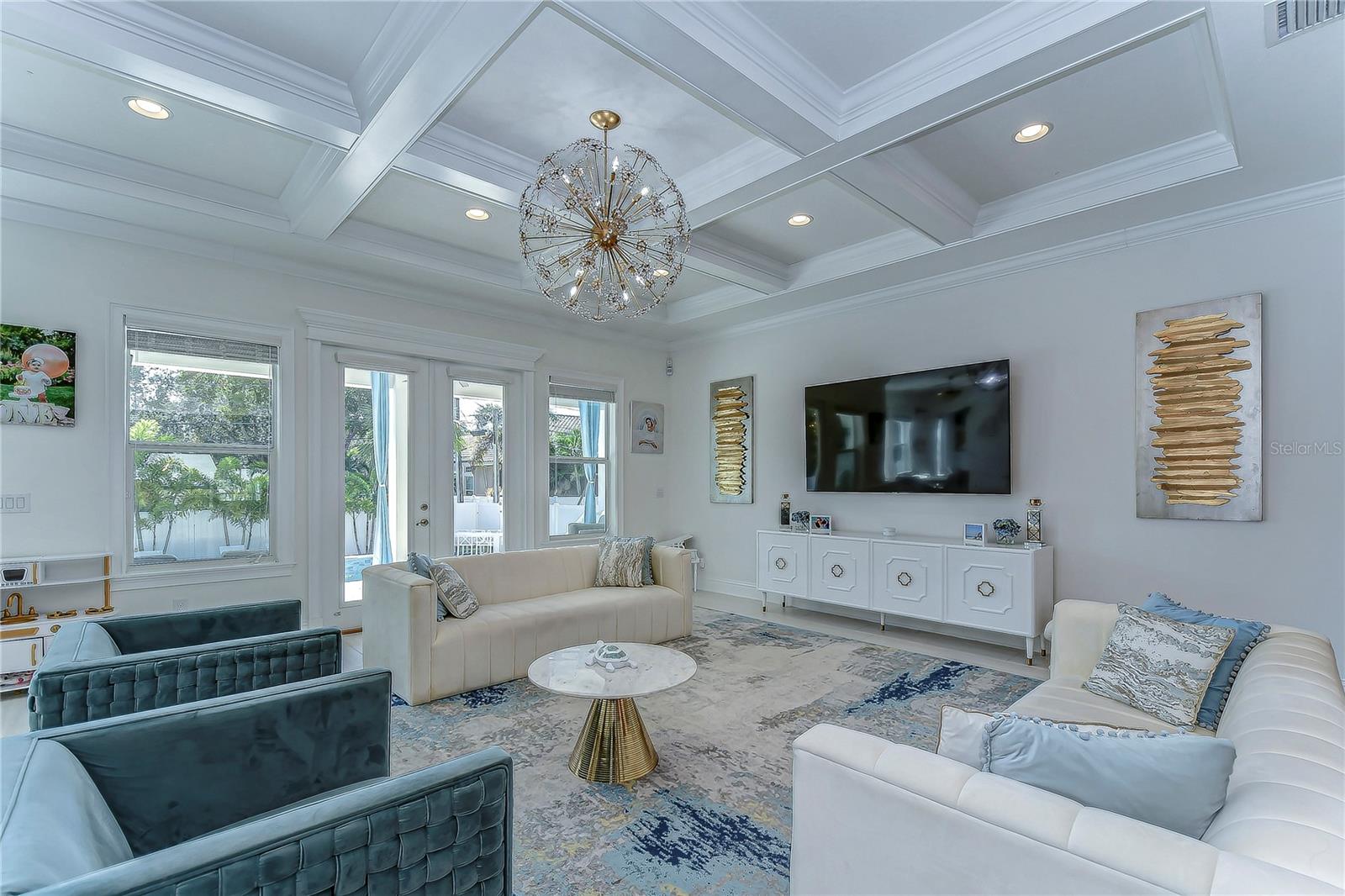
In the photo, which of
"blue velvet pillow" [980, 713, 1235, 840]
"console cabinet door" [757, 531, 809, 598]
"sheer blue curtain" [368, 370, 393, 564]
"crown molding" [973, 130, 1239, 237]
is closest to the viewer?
"blue velvet pillow" [980, 713, 1235, 840]

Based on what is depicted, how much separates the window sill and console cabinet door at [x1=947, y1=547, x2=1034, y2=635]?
4677 mm

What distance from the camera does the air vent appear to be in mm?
2041

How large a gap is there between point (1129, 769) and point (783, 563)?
4.30 meters

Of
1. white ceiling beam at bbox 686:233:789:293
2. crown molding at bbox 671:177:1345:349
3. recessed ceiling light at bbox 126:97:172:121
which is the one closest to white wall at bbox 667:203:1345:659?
crown molding at bbox 671:177:1345:349

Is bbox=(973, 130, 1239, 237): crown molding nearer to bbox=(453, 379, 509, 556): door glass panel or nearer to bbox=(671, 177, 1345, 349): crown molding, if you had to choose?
bbox=(671, 177, 1345, 349): crown molding

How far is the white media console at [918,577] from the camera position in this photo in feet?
13.4

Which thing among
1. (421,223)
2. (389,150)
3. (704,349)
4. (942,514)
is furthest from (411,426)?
(942,514)

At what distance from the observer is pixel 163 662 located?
6.22 ft

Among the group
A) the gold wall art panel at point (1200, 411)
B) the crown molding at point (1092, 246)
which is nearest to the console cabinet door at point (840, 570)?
the gold wall art panel at point (1200, 411)

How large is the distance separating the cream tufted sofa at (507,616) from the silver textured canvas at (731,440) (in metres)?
1.71

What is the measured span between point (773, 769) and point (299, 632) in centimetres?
190

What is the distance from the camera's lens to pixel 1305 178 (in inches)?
128

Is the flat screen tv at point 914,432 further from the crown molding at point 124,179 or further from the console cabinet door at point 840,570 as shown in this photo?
the crown molding at point 124,179

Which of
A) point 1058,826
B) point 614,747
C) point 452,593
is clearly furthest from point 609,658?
point 1058,826
